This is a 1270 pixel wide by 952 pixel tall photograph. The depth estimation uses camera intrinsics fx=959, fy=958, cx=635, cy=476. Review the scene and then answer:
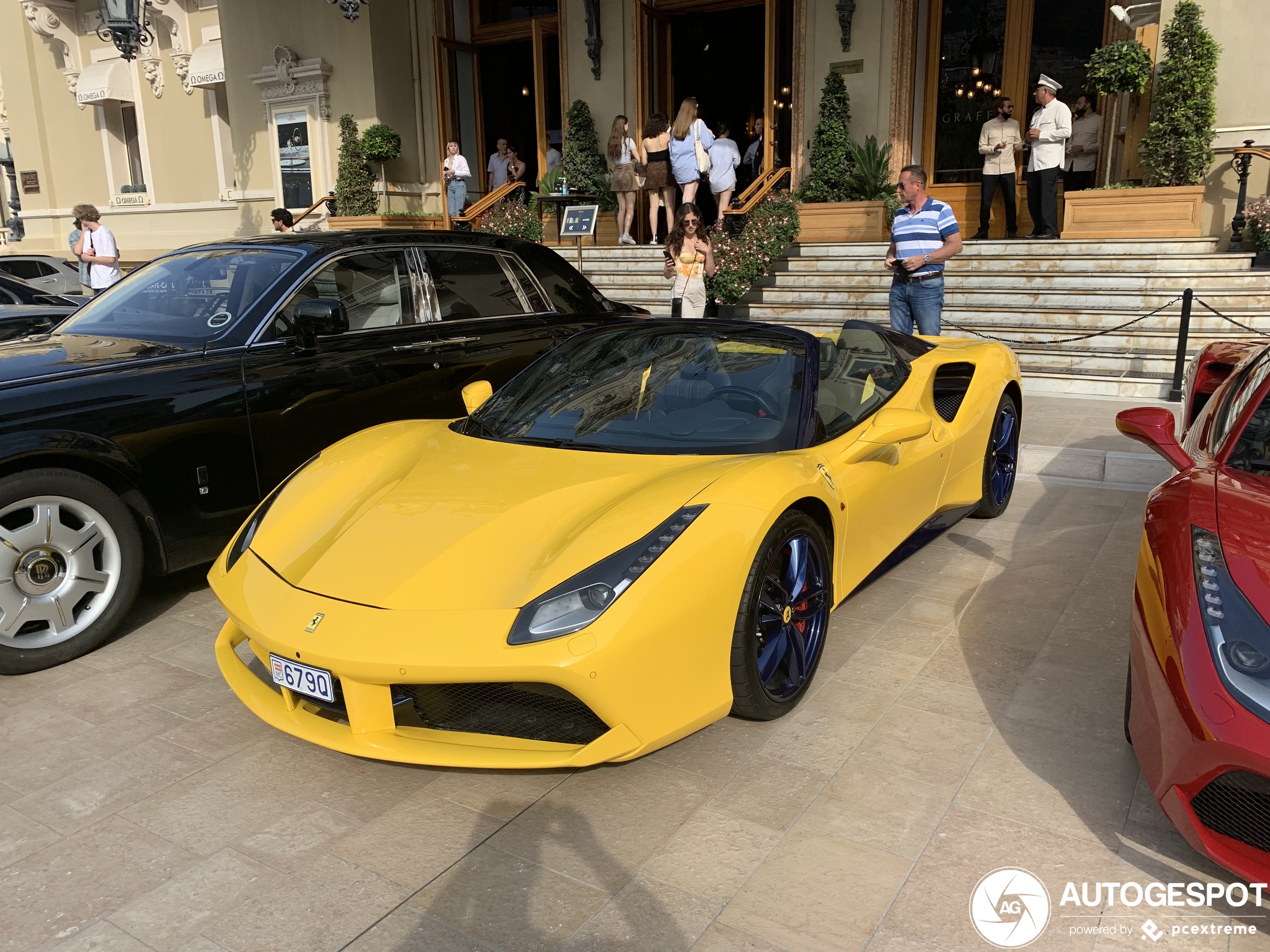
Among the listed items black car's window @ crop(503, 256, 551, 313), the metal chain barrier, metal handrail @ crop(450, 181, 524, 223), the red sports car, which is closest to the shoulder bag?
the metal chain barrier

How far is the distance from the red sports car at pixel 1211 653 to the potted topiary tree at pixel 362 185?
15577mm

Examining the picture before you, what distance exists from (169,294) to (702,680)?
3.72m

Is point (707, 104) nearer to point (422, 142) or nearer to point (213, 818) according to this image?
point (422, 142)

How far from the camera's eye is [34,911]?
7.80 ft

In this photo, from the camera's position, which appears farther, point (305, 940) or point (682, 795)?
point (682, 795)

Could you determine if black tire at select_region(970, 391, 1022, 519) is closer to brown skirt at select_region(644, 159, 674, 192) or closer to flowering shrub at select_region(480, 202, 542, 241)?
brown skirt at select_region(644, 159, 674, 192)

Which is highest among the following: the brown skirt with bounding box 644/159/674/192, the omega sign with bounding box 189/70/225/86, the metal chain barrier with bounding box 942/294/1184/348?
the omega sign with bounding box 189/70/225/86

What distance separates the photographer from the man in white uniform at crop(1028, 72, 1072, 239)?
1104 centimetres

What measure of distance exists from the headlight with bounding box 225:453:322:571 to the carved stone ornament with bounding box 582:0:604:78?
45.1ft

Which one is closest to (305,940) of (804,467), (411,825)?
(411,825)

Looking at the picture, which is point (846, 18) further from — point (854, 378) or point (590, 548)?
point (590, 548)

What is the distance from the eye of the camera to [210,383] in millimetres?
4273

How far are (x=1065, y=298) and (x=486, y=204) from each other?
9.66 m

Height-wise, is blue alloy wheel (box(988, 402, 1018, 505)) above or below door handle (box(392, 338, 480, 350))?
below
